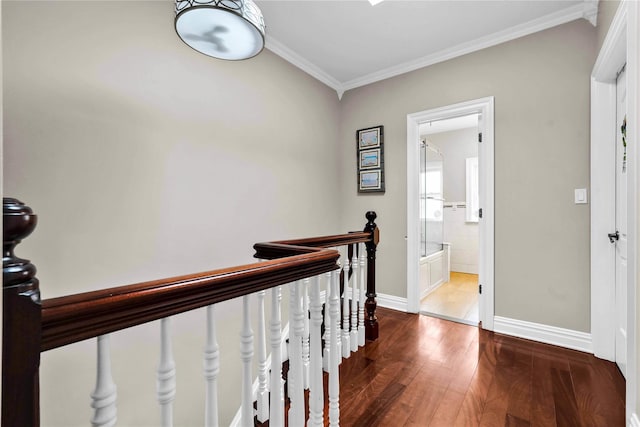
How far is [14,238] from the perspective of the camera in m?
0.44

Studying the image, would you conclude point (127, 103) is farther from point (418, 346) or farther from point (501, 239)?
point (501, 239)

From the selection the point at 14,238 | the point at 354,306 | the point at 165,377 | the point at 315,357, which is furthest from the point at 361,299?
the point at 14,238

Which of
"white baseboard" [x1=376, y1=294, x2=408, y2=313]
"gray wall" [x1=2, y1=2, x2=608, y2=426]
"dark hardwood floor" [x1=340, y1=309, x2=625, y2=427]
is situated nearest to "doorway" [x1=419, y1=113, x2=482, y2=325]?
"white baseboard" [x1=376, y1=294, x2=408, y2=313]

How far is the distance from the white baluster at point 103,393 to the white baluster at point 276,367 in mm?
459

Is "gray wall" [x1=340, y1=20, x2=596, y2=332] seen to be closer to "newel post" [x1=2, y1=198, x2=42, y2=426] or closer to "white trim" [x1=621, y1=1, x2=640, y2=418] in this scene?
"white trim" [x1=621, y1=1, x2=640, y2=418]

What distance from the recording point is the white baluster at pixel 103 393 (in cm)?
58

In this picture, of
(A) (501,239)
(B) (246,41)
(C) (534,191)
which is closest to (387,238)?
(A) (501,239)

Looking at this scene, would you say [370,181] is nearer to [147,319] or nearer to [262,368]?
[262,368]

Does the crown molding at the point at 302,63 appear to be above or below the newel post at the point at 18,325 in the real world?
above

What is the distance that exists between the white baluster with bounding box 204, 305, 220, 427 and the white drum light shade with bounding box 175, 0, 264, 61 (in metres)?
1.21

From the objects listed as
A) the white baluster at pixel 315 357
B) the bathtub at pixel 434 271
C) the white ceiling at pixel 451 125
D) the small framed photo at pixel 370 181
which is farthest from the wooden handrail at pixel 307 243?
the white ceiling at pixel 451 125

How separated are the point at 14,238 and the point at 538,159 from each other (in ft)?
10.1

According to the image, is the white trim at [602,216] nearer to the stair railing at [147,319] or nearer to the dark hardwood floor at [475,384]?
the dark hardwood floor at [475,384]

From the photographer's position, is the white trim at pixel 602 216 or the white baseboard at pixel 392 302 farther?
the white baseboard at pixel 392 302
